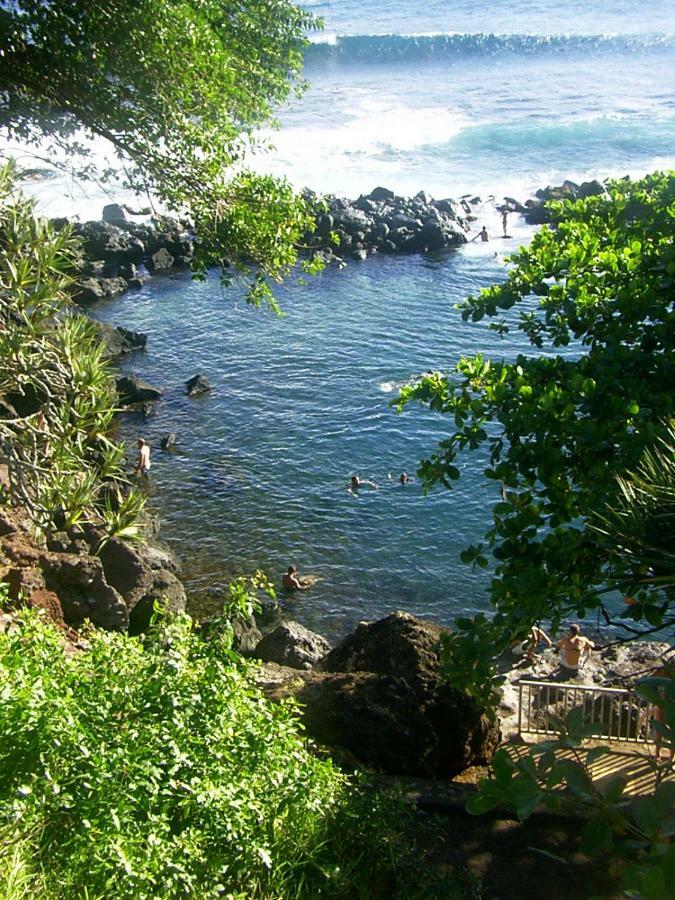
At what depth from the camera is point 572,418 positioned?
8250 mm

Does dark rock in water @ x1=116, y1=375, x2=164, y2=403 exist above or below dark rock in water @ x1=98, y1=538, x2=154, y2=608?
below

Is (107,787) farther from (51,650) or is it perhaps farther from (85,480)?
(85,480)

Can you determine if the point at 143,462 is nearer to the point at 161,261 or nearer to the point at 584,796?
the point at 161,261

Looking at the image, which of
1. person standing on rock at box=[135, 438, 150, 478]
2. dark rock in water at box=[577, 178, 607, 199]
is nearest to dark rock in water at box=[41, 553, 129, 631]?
person standing on rock at box=[135, 438, 150, 478]

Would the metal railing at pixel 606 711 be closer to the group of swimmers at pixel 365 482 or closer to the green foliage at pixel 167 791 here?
the green foliage at pixel 167 791

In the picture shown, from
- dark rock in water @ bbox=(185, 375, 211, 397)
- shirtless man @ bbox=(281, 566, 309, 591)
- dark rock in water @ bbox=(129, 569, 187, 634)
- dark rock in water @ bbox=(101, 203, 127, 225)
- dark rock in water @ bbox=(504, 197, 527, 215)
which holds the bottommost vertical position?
shirtless man @ bbox=(281, 566, 309, 591)

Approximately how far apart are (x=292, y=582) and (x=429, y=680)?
312 inches

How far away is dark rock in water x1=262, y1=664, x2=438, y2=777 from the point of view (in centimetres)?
1138

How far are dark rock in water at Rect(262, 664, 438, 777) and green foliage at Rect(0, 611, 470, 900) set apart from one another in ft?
11.6

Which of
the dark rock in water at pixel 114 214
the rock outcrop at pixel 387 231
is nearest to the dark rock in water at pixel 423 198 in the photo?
the rock outcrop at pixel 387 231

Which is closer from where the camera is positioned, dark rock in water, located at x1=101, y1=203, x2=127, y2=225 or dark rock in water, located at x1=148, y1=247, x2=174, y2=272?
dark rock in water, located at x1=148, y1=247, x2=174, y2=272

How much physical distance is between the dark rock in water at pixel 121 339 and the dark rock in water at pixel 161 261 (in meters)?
8.23

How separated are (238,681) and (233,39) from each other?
410 inches

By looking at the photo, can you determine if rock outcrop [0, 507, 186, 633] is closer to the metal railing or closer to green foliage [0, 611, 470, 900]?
green foliage [0, 611, 470, 900]
